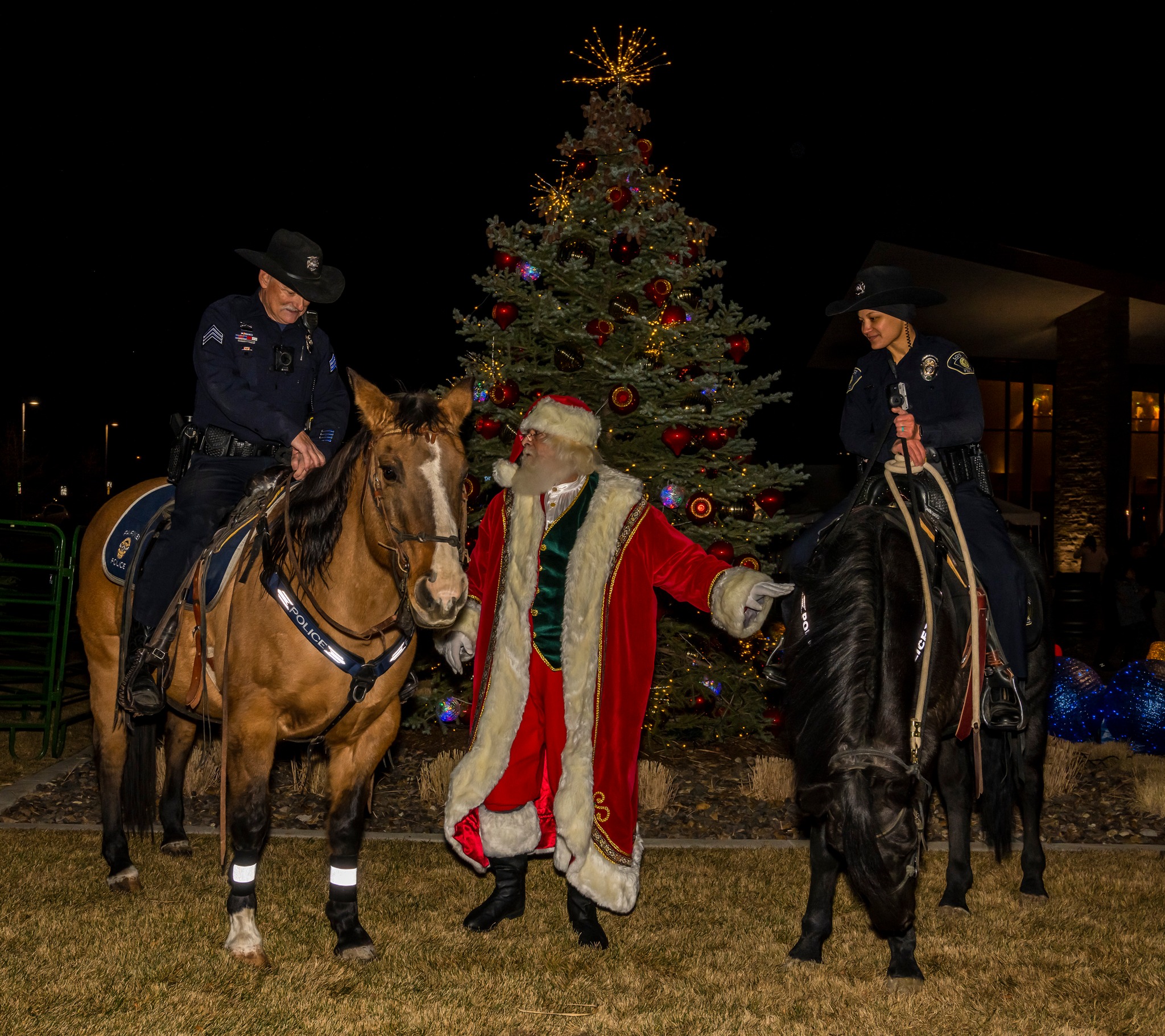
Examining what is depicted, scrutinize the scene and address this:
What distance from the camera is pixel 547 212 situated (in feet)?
31.8

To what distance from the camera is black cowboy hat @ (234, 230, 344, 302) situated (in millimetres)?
5441

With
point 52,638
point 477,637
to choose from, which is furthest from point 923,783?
point 52,638

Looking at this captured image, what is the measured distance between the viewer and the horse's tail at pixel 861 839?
400 centimetres

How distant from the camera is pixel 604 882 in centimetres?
514

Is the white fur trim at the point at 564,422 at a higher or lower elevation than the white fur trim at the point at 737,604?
higher

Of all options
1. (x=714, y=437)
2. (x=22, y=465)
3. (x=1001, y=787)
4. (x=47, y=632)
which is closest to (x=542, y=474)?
(x=1001, y=787)

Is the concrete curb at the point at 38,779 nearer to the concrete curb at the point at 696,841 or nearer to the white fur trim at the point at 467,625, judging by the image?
the concrete curb at the point at 696,841

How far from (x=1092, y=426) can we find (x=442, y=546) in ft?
72.2

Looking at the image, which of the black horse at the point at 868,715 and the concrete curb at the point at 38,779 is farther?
the concrete curb at the point at 38,779

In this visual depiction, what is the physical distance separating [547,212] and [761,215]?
18814 millimetres

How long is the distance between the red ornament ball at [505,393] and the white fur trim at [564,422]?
10.7 feet

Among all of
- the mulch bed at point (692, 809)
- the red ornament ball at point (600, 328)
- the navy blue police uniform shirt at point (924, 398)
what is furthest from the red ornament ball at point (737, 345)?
the mulch bed at point (692, 809)

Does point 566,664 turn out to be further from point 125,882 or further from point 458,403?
point 125,882

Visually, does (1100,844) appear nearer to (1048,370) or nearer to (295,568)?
(295,568)
